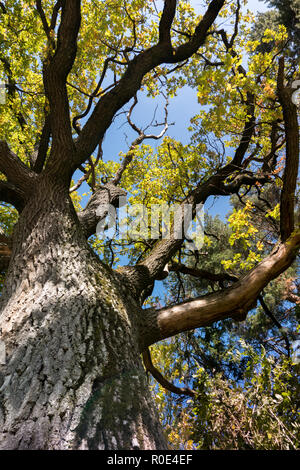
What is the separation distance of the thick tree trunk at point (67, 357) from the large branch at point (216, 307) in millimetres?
287

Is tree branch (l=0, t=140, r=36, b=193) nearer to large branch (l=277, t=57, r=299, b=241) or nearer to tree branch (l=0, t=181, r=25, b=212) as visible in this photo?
tree branch (l=0, t=181, r=25, b=212)

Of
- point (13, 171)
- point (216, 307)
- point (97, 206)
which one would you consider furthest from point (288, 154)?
point (13, 171)

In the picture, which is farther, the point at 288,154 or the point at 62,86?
the point at 62,86

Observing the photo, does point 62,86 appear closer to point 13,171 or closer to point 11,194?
point 13,171

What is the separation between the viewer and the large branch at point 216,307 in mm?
3113

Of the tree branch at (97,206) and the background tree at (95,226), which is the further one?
the tree branch at (97,206)

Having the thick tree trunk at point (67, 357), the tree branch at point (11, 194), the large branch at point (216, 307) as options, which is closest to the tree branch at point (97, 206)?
the tree branch at point (11, 194)

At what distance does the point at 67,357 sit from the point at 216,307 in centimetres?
210

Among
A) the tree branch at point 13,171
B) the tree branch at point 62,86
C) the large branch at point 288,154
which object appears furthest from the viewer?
the tree branch at point 13,171

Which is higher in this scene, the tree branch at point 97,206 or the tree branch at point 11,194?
the tree branch at point 97,206

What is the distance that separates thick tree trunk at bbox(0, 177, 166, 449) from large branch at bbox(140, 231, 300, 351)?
29 cm

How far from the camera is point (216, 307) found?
3.35m

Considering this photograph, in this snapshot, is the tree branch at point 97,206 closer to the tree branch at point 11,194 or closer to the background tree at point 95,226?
the background tree at point 95,226
